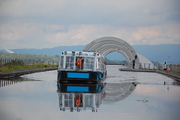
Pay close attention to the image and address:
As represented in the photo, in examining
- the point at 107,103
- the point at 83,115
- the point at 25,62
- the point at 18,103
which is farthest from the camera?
the point at 25,62

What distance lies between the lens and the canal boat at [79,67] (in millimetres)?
27797

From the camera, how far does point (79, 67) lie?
28.8 metres

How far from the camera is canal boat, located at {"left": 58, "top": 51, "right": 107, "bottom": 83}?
91.2 feet

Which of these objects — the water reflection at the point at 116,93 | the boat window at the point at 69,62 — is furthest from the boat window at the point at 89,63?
the water reflection at the point at 116,93

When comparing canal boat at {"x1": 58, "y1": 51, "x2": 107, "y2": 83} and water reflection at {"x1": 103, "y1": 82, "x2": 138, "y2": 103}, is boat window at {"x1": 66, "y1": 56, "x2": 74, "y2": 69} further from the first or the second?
water reflection at {"x1": 103, "y1": 82, "x2": 138, "y2": 103}

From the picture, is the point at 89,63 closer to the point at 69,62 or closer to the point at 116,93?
the point at 69,62

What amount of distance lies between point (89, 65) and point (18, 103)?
15030 millimetres

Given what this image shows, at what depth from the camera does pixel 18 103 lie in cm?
1444

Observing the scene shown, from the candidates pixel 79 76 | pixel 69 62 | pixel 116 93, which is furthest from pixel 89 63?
pixel 116 93

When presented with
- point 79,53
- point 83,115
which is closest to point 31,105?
point 83,115

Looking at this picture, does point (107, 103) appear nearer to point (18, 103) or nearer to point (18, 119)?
point (18, 103)

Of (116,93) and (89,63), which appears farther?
(89,63)

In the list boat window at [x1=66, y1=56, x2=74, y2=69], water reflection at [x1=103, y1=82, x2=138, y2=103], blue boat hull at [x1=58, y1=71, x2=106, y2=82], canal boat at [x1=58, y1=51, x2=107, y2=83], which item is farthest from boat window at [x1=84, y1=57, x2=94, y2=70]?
water reflection at [x1=103, y1=82, x2=138, y2=103]

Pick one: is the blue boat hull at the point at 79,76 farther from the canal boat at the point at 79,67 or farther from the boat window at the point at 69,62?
the boat window at the point at 69,62
